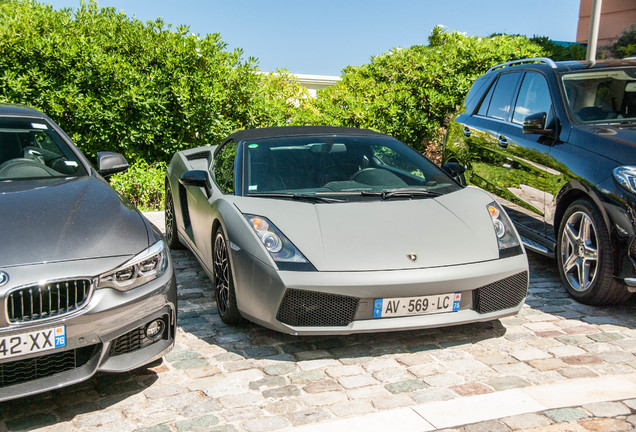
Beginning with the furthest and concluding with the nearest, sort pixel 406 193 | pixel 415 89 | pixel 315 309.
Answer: pixel 415 89
pixel 406 193
pixel 315 309

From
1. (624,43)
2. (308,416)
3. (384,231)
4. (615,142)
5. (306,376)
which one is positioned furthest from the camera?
(624,43)

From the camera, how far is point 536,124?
18.7 feet

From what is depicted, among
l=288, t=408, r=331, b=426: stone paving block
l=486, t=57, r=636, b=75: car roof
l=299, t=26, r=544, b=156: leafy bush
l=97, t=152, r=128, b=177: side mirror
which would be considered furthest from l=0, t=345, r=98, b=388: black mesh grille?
l=299, t=26, r=544, b=156: leafy bush

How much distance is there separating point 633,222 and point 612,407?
5.32ft

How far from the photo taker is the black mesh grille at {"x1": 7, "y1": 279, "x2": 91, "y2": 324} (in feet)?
10.4

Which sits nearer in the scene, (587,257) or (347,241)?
(347,241)

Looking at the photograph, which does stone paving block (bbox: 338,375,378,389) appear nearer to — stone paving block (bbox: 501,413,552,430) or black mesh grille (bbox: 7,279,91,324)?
stone paving block (bbox: 501,413,552,430)

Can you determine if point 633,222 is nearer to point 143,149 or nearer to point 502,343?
point 502,343

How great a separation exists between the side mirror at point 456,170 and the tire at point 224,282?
1961 mm

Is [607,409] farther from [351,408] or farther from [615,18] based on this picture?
[615,18]

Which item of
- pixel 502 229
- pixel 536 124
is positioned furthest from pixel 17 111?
pixel 536 124

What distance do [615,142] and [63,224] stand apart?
152 inches

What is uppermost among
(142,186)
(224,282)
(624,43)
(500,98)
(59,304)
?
(624,43)

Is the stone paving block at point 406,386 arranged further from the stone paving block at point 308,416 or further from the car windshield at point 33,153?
the car windshield at point 33,153
